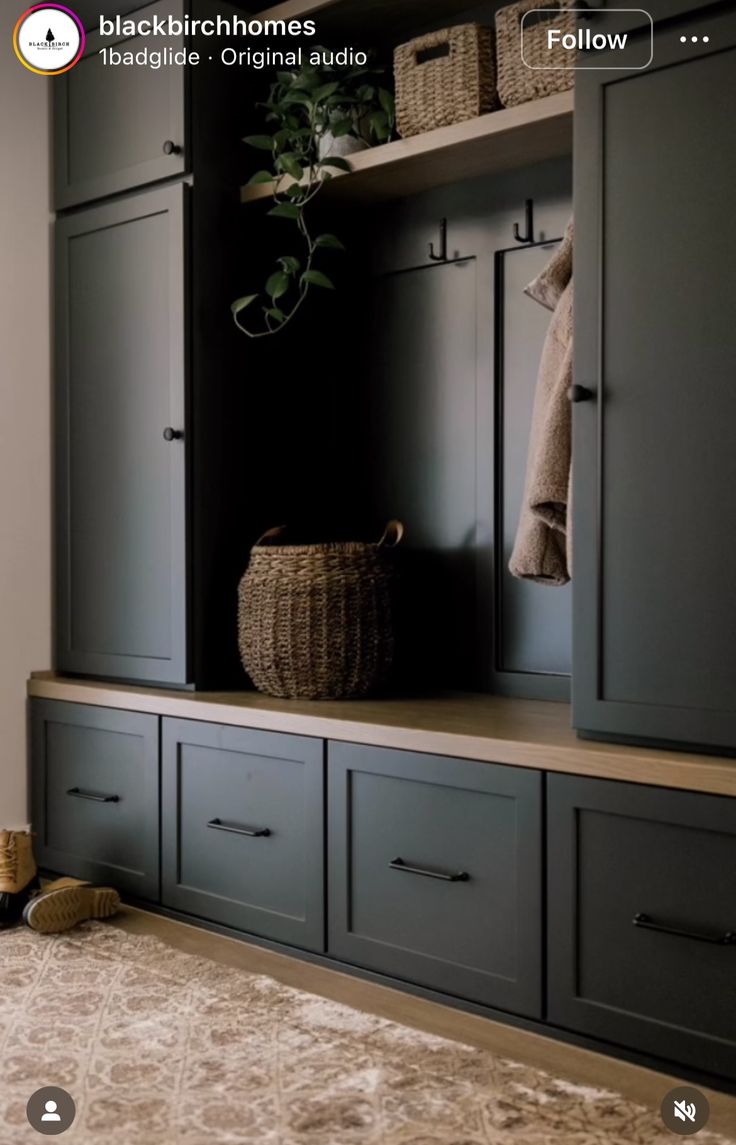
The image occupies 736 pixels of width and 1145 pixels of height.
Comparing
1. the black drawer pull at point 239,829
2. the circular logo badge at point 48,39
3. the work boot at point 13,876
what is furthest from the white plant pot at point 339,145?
the work boot at point 13,876

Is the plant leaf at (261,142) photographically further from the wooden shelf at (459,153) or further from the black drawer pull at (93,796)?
the black drawer pull at (93,796)

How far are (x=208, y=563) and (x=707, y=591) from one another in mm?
1231

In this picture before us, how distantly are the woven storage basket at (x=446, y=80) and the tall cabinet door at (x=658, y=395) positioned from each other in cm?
45

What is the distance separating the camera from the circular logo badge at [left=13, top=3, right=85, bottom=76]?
2.87 meters

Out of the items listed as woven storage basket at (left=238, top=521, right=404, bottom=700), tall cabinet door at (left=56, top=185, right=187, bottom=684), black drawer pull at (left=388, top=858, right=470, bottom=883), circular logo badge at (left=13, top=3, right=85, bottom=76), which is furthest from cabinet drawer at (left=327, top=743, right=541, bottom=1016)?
circular logo badge at (left=13, top=3, right=85, bottom=76)

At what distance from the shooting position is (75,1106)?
65.4 inches

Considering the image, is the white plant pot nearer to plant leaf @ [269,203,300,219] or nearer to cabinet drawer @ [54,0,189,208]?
plant leaf @ [269,203,300,219]

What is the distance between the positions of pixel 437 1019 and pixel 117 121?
2.07m

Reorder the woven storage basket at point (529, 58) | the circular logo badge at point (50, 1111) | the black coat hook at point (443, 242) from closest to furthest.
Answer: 1. the circular logo badge at point (50, 1111)
2. the woven storage basket at point (529, 58)
3. the black coat hook at point (443, 242)

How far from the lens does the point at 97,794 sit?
8.97 feet

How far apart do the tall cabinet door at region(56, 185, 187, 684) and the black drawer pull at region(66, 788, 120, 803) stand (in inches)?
10.7

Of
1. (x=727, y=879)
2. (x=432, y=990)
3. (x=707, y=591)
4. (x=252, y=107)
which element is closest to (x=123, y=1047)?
(x=432, y=990)

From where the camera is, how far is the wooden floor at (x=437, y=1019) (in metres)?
1.72

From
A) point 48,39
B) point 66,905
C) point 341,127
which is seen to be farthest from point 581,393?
point 48,39
